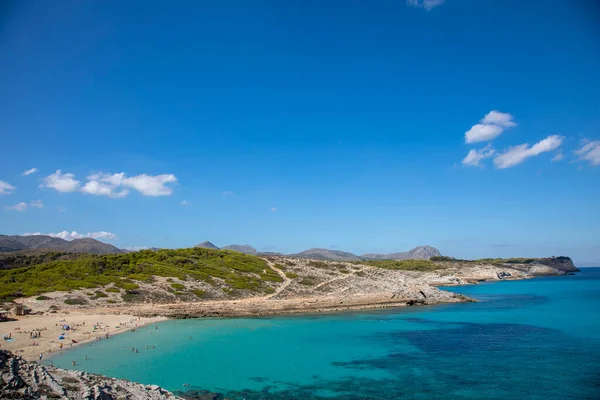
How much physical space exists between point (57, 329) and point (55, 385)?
28.9 meters

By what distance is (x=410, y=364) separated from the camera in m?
29.2

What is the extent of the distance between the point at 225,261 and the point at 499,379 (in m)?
68.5

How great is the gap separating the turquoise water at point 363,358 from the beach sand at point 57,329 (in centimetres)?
230

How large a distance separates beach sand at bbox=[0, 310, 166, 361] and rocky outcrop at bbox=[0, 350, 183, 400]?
1624 cm

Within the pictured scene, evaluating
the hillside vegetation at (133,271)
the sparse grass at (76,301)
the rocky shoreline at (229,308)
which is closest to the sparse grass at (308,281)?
the rocky shoreline at (229,308)

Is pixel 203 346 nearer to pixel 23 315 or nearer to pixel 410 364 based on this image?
pixel 410 364

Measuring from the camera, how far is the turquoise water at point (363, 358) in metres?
23.7

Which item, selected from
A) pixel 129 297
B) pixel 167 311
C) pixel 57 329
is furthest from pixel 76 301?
pixel 57 329

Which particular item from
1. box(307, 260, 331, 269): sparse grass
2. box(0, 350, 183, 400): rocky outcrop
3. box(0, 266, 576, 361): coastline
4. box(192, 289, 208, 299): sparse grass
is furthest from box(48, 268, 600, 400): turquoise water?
box(307, 260, 331, 269): sparse grass

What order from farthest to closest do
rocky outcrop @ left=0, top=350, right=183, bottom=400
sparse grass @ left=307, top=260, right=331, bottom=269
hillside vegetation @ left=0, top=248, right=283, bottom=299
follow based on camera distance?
sparse grass @ left=307, top=260, right=331, bottom=269 < hillside vegetation @ left=0, top=248, right=283, bottom=299 < rocky outcrop @ left=0, top=350, right=183, bottom=400

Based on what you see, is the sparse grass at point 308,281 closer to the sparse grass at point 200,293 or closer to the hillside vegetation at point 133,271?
the hillside vegetation at point 133,271

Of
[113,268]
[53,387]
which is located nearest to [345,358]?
[53,387]

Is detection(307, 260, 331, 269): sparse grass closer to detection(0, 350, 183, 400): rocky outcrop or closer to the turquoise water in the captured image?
the turquoise water

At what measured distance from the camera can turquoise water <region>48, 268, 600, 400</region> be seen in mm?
23719
